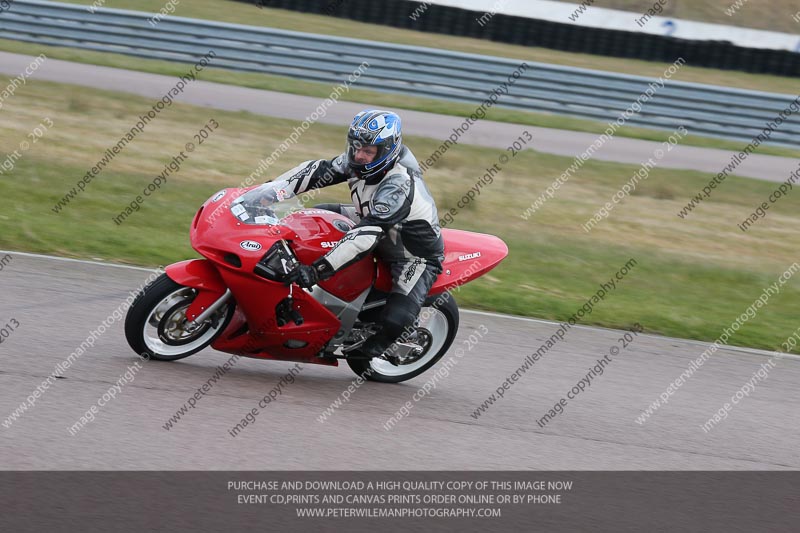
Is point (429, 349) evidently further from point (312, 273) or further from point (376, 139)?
point (376, 139)

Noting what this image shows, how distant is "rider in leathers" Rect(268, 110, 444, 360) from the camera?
6.23 metres

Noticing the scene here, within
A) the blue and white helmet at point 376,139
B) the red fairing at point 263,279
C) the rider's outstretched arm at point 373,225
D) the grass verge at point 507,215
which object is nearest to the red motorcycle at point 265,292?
the red fairing at point 263,279

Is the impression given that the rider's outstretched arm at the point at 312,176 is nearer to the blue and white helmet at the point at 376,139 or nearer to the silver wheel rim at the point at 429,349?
the blue and white helmet at the point at 376,139

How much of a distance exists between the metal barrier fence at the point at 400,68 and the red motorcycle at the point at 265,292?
14.8 m

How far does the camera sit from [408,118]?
19.7m

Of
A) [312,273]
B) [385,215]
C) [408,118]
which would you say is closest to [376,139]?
[385,215]

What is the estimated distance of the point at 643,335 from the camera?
384 inches

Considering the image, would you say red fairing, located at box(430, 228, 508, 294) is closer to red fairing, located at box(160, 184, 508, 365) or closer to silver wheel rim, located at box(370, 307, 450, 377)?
red fairing, located at box(160, 184, 508, 365)

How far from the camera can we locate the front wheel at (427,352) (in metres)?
7.20

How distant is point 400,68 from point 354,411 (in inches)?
625
